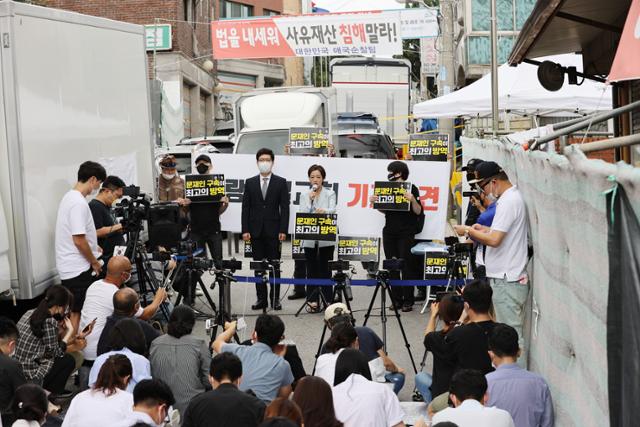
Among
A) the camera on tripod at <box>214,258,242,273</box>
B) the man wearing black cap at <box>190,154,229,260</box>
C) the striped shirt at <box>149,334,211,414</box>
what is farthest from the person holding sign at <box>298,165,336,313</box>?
the striped shirt at <box>149,334,211,414</box>

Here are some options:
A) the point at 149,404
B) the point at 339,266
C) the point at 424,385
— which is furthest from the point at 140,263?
the point at 149,404

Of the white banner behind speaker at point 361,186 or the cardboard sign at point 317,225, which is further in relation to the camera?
the white banner behind speaker at point 361,186

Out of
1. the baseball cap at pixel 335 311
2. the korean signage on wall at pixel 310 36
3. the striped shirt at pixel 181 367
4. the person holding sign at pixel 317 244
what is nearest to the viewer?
the striped shirt at pixel 181 367

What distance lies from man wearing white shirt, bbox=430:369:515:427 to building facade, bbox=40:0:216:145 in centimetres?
2413

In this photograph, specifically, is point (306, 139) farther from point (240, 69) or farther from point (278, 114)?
point (240, 69)

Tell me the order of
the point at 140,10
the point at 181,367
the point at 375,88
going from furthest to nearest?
the point at 140,10, the point at 375,88, the point at 181,367

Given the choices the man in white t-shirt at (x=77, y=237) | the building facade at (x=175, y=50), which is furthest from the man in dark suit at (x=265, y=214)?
the building facade at (x=175, y=50)

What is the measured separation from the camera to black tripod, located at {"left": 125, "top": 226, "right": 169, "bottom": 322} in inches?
432

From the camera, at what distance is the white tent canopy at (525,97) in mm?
16438

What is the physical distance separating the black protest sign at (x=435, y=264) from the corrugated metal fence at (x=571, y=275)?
345 centimetres

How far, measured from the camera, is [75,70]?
34.0 ft

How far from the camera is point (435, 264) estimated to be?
11617mm

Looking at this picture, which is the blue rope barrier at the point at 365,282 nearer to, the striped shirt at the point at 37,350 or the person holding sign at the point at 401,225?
the person holding sign at the point at 401,225

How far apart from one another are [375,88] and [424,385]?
27.1 metres
